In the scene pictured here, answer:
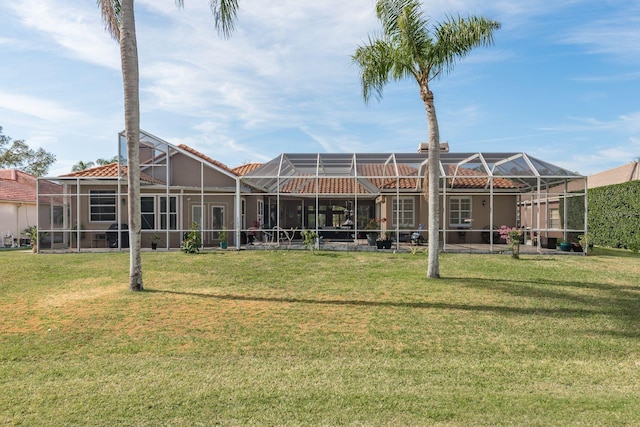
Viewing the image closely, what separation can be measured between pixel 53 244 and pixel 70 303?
11763 mm

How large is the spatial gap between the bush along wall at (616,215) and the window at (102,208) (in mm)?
20959

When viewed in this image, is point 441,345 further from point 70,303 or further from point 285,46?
point 285,46

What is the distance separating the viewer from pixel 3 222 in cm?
2481

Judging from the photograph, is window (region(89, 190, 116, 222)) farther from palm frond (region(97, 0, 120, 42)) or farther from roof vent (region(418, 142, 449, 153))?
roof vent (region(418, 142, 449, 153))

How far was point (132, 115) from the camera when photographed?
30.7 feet

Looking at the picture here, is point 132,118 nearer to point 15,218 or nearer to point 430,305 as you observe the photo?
point 430,305

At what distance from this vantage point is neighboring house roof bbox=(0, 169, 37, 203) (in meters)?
25.7

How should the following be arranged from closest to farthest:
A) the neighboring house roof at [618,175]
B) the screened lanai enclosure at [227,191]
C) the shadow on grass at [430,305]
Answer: the shadow on grass at [430,305]
the screened lanai enclosure at [227,191]
the neighboring house roof at [618,175]

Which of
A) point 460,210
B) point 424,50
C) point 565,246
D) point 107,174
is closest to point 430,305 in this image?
point 424,50

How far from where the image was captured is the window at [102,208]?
19.0 meters

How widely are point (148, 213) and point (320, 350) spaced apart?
1562cm

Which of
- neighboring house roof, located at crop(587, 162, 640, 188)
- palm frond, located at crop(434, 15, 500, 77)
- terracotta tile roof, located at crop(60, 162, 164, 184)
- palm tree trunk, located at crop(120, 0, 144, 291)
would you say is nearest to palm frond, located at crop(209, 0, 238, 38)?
palm tree trunk, located at crop(120, 0, 144, 291)

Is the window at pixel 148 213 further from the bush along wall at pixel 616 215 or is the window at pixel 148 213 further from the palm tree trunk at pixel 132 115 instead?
the bush along wall at pixel 616 215

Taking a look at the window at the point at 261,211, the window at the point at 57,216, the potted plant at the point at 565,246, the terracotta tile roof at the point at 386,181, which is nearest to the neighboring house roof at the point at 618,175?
the potted plant at the point at 565,246
